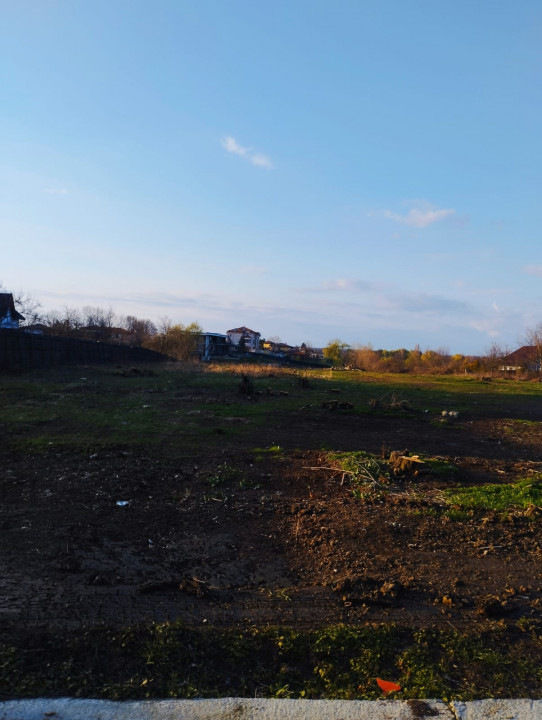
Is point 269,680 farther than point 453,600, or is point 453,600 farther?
point 453,600

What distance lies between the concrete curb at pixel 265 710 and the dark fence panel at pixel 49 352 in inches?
914

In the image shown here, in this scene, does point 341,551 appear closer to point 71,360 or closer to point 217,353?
point 71,360

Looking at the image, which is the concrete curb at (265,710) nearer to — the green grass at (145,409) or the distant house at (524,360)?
the green grass at (145,409)

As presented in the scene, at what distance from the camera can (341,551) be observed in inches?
173

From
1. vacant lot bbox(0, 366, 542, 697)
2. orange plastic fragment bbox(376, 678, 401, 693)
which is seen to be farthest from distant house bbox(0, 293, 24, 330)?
orange plastic fragment bbox(376, 678, 401, 693)

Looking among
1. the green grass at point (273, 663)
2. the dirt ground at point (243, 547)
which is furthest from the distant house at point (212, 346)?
the green grass at point (273, 663)

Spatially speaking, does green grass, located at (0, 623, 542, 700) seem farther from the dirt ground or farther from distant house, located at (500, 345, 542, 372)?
distant house, located at (500, 345, 542, 372)

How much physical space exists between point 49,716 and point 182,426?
8.55 meters

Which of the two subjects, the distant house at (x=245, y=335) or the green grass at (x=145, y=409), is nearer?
the green grass at (x=145, y=409)

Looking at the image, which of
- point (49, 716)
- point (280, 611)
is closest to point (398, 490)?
point (280, 611)

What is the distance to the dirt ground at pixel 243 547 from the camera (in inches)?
132

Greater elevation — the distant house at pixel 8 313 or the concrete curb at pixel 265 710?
the distant house at pixel 8 313

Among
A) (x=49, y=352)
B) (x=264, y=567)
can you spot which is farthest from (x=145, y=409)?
(x=49, y=352)

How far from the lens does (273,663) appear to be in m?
2.77
